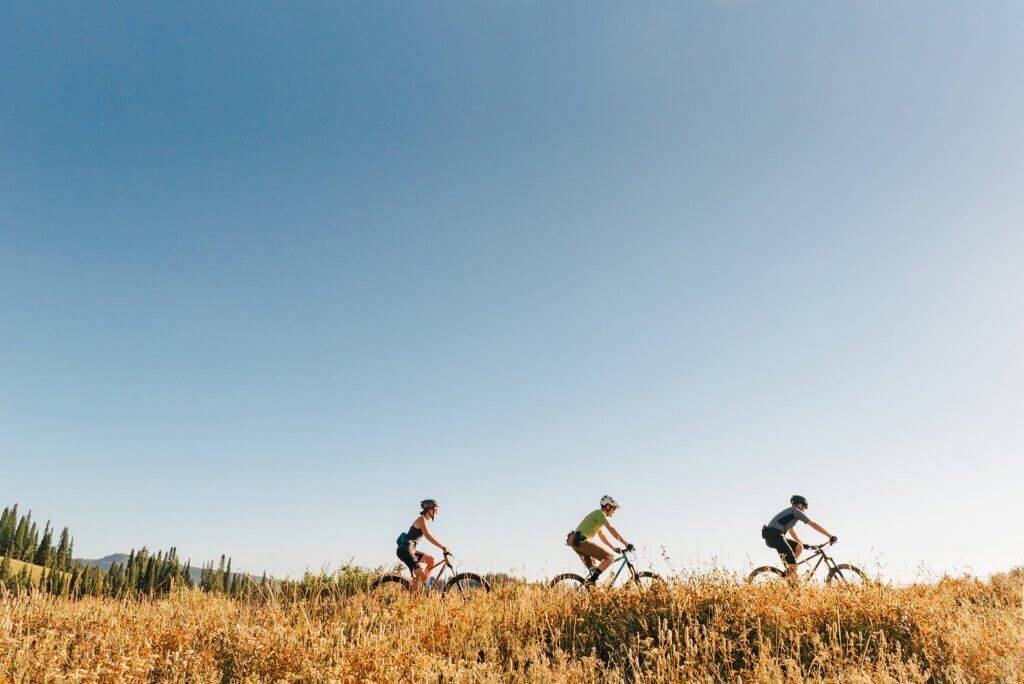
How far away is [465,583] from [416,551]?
1201 mm

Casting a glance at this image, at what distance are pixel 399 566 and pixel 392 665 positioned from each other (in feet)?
20.6

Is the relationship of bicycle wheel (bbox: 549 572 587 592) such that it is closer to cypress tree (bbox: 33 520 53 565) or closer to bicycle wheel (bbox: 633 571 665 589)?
bicycle wheel (bbox: 633 571 665 589)

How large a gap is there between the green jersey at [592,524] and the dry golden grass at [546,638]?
257 centimetres

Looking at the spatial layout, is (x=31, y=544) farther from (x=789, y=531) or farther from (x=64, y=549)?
(x=789, y=531)

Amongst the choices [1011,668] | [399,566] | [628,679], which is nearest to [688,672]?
[628,679]

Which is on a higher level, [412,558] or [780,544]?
[780,544]

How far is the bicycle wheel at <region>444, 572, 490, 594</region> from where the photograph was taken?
37.9 feet

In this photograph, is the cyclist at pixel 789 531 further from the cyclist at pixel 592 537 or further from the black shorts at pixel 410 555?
the black shorts at pixel 410 555

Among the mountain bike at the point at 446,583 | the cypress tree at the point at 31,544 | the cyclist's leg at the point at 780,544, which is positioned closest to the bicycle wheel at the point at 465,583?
the mountain bike at the point at 446,583

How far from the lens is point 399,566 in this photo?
11977 mm

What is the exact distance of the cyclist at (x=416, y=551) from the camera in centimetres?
1197

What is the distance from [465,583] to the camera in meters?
11.8

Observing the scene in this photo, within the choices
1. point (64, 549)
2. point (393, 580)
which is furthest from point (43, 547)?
point (393, 580)

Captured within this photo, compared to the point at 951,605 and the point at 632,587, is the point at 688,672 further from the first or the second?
the point at 951,605
